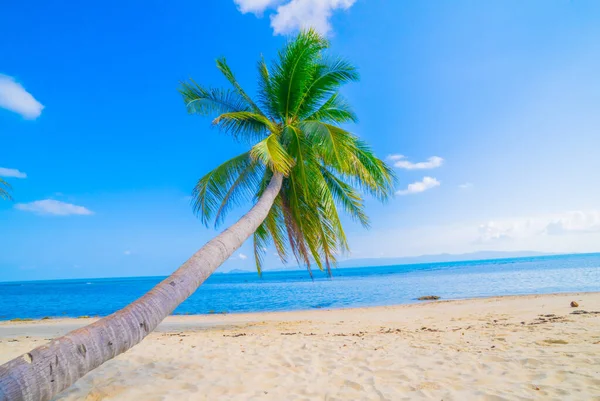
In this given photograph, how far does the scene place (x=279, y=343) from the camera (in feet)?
23.1

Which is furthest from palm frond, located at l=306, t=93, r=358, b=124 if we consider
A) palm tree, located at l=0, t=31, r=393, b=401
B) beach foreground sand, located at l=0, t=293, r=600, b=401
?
beach foreground sand, located at l=0, t=293, r=600, b=401

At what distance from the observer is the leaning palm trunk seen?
2.12 metres

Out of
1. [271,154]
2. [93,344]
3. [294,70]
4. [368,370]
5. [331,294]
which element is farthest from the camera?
[331,294]

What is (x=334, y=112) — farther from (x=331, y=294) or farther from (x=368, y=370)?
(x=331, y=294)

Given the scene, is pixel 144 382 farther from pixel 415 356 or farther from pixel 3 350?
pixel 3 350

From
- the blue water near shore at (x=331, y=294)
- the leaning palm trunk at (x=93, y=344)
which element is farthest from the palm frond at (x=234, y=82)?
the blue water near shore at (x=331, y=294)

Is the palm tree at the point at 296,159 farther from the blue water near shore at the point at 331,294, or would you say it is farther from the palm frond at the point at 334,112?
the blue water near shore at the point at 331,294

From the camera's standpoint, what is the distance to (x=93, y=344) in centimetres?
259

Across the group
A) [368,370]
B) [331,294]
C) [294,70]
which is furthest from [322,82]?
[331,294]

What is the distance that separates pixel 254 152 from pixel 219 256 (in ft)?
7.14

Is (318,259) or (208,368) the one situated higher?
(318,259)

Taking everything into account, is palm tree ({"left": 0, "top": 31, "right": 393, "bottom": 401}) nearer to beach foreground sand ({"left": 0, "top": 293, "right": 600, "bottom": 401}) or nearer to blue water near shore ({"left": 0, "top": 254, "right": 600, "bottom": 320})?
beach foreground sand ({"left": 0, "top": 293, "right": 600, "bottom": 401})

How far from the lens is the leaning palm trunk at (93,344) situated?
2.12m

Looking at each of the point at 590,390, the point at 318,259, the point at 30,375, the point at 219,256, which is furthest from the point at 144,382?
the point at 590,390
